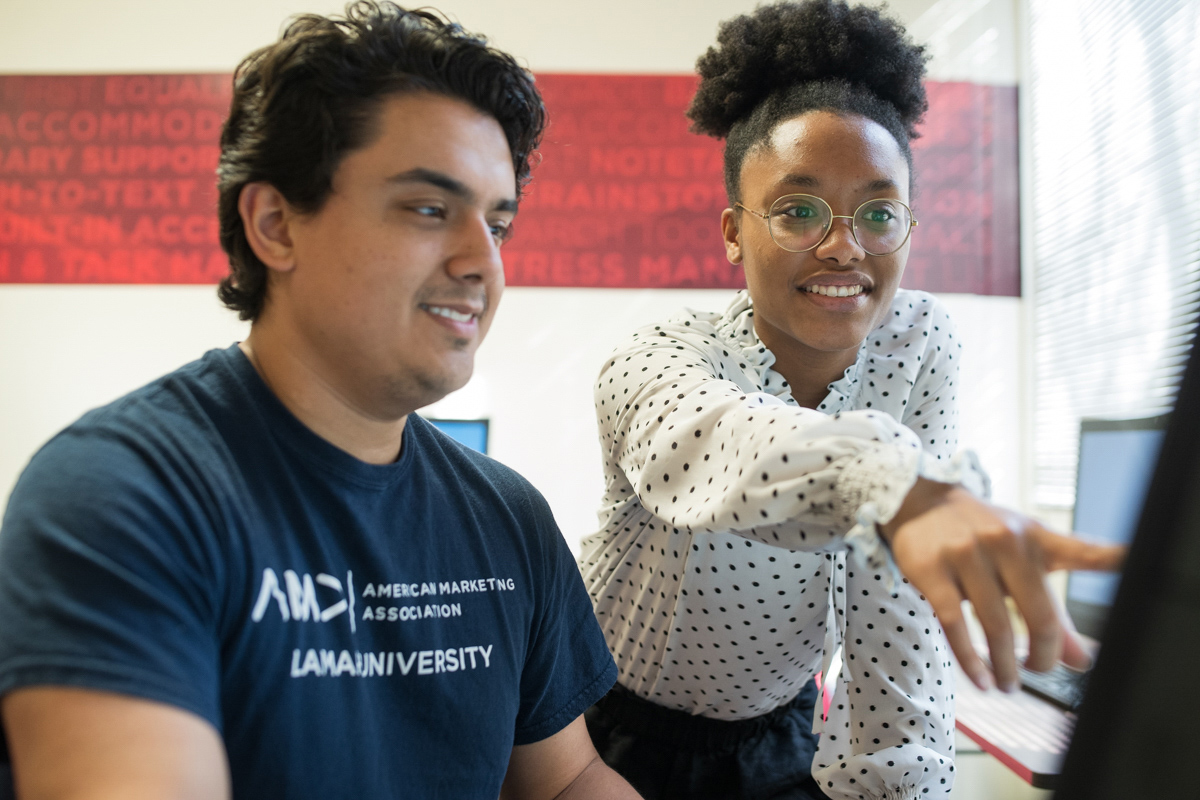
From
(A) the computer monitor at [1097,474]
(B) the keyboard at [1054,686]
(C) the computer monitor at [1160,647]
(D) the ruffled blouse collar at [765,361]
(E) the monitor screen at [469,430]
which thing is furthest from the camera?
(E) the monitor screen at [469,430]

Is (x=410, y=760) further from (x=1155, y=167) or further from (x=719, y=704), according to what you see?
(x=1155, y=167)

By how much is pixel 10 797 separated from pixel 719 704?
0.88 meters

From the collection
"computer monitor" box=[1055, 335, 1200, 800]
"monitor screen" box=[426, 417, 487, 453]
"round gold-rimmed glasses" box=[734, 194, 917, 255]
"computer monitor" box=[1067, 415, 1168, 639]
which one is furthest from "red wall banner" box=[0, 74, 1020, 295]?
"computer monitor" box=[1055, 335, 1200, 800]

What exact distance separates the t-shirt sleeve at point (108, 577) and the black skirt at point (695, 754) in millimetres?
715

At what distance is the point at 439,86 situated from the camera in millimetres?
1006

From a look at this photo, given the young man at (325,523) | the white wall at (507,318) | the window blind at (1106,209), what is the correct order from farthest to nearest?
the white wall at (507,318) < the window blind at (1106,209) < the young man at (325,523)

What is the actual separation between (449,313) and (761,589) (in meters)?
0.57

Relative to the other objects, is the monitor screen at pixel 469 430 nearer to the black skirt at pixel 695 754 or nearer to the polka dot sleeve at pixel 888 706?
the black skirt at pixel 695 754

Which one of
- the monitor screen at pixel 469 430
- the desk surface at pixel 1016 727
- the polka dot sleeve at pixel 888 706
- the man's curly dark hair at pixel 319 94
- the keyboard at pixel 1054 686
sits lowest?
the desk surface at pixel 1016 727

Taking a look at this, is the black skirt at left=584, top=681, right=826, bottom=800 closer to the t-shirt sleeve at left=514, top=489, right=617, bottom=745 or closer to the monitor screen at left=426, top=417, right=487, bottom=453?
the t-shirt sleeve at left=514, top=489, right=617, bottom=745

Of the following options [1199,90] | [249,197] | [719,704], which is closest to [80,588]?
[249,197]

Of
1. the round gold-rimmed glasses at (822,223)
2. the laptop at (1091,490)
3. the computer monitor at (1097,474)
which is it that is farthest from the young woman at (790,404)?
the computer monitor at (1097,474)

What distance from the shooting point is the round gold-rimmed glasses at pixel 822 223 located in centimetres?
110

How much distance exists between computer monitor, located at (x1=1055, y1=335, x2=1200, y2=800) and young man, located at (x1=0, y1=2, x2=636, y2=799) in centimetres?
63
